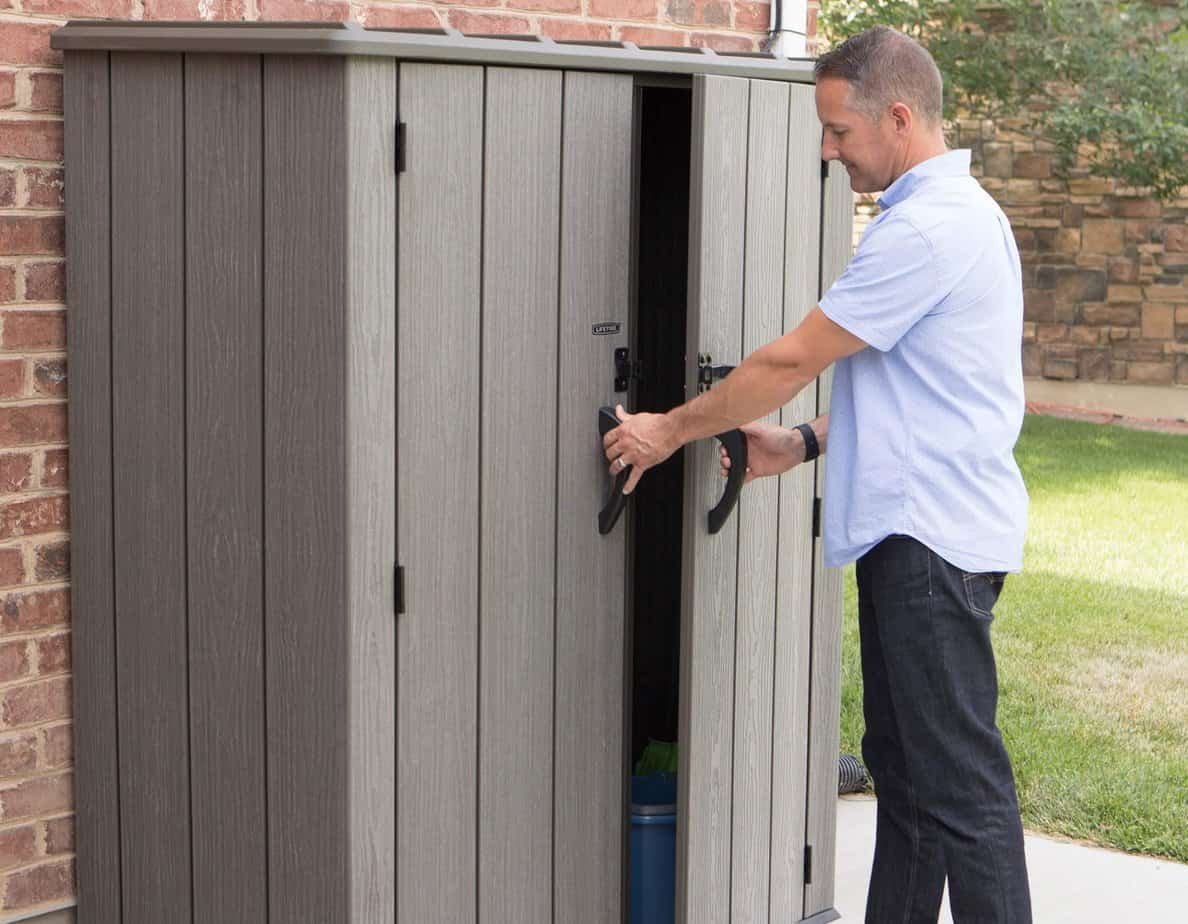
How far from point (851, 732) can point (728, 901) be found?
1915 millimetres

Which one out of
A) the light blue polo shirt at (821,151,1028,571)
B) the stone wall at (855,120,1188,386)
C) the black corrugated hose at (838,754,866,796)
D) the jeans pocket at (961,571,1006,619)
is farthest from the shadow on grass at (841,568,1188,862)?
the stone wall at (855,120,1188,386)

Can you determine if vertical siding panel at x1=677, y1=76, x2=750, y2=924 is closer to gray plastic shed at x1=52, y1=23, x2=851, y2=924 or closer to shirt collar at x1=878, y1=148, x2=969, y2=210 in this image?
gray plastic shed at x1=52, y1=23, x2=851, y2=924

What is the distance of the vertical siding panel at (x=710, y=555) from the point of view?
3.12m

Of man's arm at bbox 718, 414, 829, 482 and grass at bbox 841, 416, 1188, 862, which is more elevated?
man's arm at bbox 718, 414, 829, 482

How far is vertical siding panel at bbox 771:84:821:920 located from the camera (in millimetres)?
3430

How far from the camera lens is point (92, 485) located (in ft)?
10.7

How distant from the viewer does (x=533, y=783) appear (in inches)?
128

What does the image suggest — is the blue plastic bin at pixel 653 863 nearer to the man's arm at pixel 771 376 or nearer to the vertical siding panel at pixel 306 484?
the vertical siding panel at pixel 306 484

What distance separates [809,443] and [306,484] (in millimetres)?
1090

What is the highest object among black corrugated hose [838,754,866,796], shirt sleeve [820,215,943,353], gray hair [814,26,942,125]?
gray hair [814,26,942,125]

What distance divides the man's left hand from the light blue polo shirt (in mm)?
316

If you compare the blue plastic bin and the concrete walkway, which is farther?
the concrete walkway

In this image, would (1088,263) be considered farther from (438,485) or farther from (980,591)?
(438,485)

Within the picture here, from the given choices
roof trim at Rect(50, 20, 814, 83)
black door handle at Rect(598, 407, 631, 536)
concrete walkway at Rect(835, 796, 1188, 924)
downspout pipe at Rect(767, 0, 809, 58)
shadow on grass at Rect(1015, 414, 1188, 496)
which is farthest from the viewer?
shadow on grass at Rect(1015, 414, 1188, 496)
